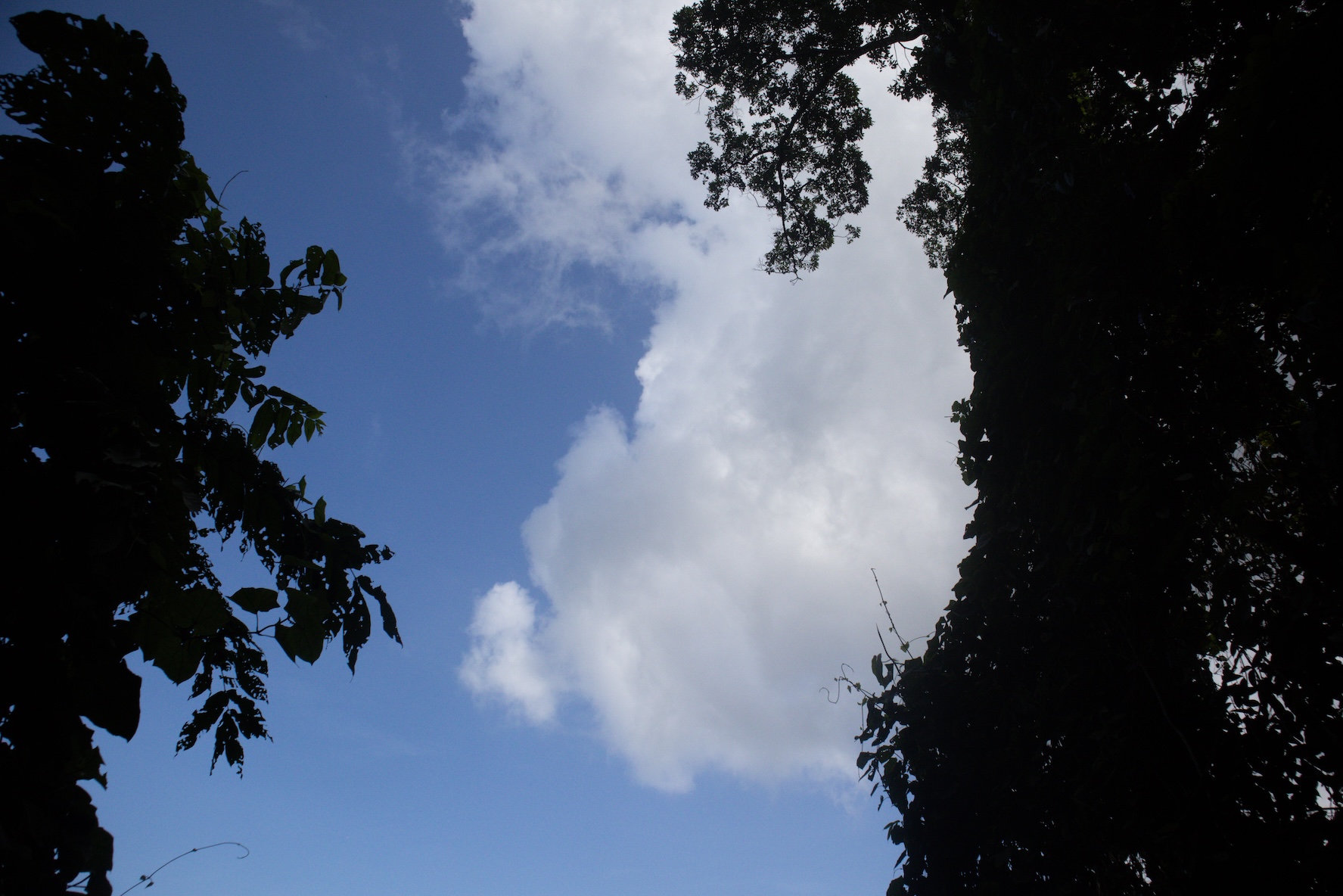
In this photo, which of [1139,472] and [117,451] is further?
[1139,472]

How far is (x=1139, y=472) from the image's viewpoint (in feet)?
10.6

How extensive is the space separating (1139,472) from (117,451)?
12.9ft

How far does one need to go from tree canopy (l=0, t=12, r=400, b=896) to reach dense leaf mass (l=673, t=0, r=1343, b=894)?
3450 mm

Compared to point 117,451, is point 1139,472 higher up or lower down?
higher up

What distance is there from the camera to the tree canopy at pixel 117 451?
1788 mm

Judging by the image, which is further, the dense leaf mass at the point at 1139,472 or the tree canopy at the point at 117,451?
the dense leaf mass at the point at 1139,472

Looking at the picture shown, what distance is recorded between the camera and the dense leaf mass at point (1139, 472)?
255cm

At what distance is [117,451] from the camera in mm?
1932

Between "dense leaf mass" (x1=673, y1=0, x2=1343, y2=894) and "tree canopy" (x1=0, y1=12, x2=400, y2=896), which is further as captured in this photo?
"dense leaf mass" (x1=673, y1=0, x2=1343, y2=894)

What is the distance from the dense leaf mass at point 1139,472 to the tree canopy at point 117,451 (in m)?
3.45

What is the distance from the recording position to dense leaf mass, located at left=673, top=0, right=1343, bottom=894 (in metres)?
2.55

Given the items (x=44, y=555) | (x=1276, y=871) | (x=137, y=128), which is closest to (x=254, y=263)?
(x=137, y=128)

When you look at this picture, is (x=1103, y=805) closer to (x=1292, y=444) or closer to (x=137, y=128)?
(x=1292, y=444)

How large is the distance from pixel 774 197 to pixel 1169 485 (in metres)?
9.93
